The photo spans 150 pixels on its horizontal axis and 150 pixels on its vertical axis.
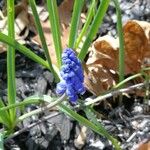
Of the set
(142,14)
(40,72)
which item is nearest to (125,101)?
(40,72)

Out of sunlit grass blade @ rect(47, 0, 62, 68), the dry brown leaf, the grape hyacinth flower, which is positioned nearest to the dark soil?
the dry brown leaf

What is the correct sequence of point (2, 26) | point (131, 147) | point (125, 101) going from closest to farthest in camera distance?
point (131, 147) < point (125, 101) < point (2, 26)

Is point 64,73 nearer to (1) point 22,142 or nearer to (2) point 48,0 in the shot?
(2) point 48,0

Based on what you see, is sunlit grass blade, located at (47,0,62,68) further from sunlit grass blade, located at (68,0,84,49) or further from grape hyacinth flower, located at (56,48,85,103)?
grape hyacinth flower, located at (56,48,85,103)

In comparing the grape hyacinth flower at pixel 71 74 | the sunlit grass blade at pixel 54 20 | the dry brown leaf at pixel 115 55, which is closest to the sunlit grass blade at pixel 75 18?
the sunlit grass blade at pixel 54 20

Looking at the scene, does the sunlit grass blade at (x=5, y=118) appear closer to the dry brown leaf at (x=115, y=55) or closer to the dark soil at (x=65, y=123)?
the dark soil at (x=65, y=123)
